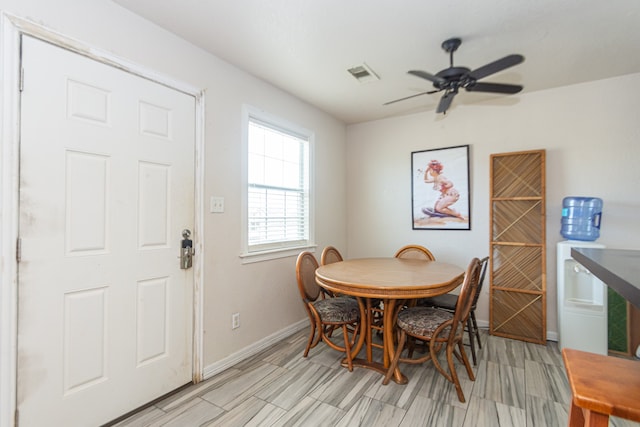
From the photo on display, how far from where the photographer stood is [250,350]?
2674mm

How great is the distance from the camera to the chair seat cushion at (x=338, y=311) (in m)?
2.45

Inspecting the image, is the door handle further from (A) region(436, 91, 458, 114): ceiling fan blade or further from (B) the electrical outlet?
(A) region(436, 91, 458, 114): ceiling fan blade

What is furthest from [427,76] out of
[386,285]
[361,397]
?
[361,397]

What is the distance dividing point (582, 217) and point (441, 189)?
→ 129cm

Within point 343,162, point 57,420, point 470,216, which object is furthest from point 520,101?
point 57,420

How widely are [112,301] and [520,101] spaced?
156 inches

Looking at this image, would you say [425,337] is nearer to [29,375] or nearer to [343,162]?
[29,375]

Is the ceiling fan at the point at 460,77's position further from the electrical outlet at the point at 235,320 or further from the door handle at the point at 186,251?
the electrical outlet at the point at 235,320

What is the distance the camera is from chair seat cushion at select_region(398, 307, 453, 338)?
211 cm

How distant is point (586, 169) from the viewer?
2877 mm

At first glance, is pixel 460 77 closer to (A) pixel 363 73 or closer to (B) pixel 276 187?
(A) pixel 363 73

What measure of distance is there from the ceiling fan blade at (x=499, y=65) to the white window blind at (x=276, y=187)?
182cm

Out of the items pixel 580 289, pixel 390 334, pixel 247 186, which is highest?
pixel 247 186

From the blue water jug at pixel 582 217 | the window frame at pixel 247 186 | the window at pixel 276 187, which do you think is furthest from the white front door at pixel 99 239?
the blue water jug at pixel 582 217
